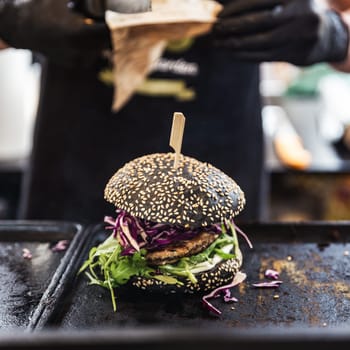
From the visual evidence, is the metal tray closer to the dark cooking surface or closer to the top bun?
the dark cooking surface

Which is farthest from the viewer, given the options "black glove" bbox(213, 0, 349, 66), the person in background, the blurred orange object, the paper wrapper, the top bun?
the blurred orange object

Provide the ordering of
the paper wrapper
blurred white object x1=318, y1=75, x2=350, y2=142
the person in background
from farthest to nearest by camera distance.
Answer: blurred white object x1=318, y1=75, x2=350, y2=142
the person in background
the paper wrapper

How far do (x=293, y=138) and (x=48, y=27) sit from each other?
2.39m

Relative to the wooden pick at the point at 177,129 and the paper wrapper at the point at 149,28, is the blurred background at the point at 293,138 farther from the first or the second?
the wooden pick at the point at 177,129

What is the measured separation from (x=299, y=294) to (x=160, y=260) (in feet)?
1.45

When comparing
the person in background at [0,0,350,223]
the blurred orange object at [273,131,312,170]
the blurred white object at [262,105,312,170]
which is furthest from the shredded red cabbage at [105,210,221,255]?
the blurred orange object at [273,131,312,170]

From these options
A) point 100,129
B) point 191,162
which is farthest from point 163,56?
point 191,162

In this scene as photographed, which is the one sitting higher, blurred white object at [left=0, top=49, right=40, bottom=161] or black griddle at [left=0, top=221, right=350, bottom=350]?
blurred white object at [left=0, top=49, right=40, bottom=161]

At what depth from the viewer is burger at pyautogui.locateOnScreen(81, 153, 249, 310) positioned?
179 centimetres

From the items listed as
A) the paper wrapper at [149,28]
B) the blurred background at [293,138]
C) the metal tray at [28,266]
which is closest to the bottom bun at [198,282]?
the metal tray at [28,266]

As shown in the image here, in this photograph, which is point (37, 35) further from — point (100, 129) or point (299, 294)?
point (299, 294)

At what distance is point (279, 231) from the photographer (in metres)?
2.25

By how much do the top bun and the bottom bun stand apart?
17 centimetres

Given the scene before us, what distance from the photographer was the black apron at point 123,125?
300 centimetres
